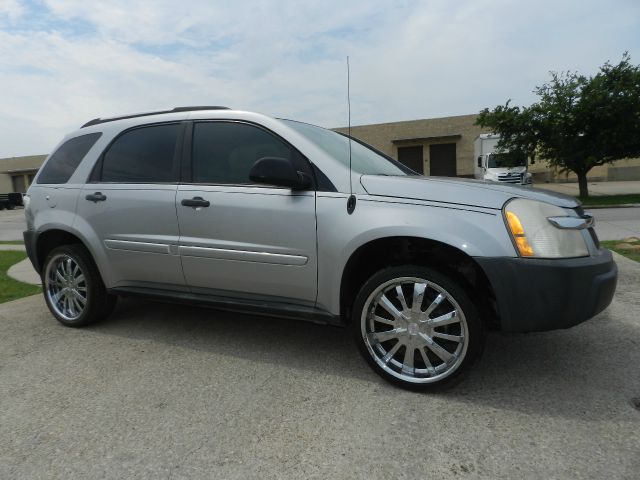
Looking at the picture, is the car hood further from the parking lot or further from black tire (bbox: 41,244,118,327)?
black tire (bbox: 41,244,118,327)

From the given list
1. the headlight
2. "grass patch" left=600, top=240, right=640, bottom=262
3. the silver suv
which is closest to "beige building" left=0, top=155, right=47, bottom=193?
the silver suv

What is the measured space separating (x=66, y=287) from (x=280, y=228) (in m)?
2.38

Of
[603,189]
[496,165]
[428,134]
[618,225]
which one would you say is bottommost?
[603,189]

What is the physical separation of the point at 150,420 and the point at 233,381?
0.60 metres

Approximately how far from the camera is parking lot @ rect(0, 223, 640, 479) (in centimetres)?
218

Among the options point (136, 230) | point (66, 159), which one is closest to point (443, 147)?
point (66, 159)

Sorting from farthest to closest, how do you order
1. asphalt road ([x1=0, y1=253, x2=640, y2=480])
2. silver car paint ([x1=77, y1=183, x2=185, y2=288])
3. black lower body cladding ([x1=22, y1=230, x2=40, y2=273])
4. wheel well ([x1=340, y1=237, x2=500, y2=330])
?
1. black lower body cladding ([x1=22, y1=230, x2=40, y2=273])
2. silver car paint ([x1=77, y1=183, x2=185, y2=288])
3. wheel well ([x1=340, y1=237, x2=500, y2=330])
4. asphalt road ([x1=0, y1=253, x2=640, y2=480])

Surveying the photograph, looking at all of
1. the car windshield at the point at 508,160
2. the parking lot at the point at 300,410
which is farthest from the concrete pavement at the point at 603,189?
the parking lot at the point at 300,410

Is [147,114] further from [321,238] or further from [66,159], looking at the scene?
[321,238]

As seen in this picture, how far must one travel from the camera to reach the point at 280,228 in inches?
123

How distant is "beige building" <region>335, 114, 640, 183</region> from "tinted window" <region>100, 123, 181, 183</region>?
115 feet

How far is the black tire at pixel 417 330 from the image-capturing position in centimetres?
271

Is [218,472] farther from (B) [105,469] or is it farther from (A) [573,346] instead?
(A) [573,346]

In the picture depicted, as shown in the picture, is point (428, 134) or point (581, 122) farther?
point (428, 134)
